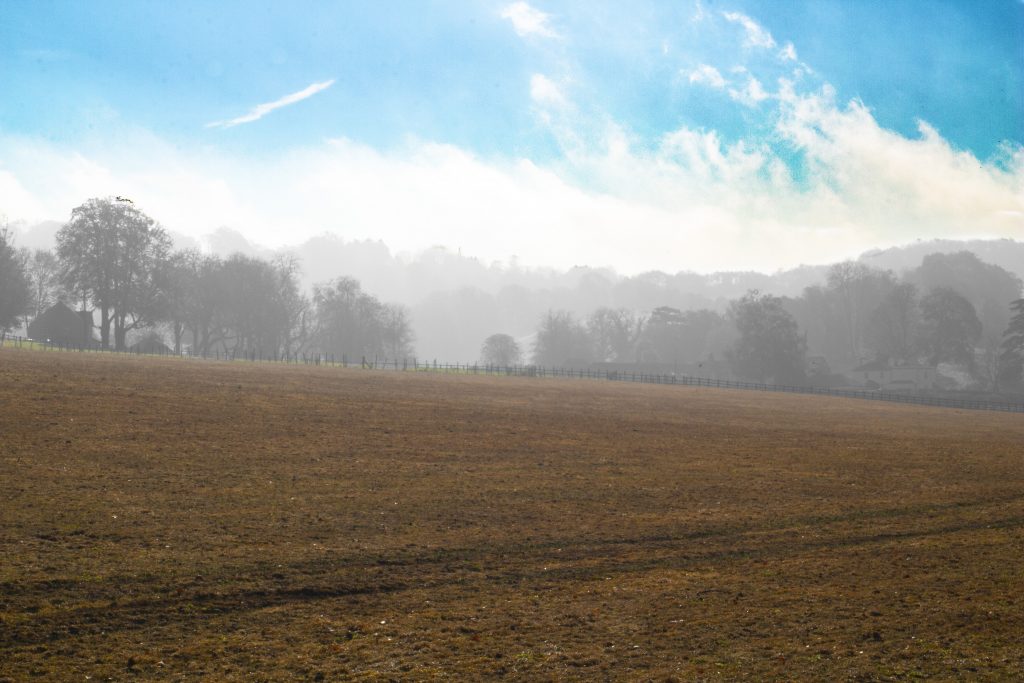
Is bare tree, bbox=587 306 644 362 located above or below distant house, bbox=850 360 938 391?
above

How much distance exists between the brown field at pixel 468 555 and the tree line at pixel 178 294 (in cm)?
5729

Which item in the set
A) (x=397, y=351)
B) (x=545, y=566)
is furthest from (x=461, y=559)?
(x=397, y=351)

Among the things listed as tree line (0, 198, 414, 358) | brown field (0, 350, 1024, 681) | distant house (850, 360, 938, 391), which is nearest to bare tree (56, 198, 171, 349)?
tree line (0, 198, 414, 358)

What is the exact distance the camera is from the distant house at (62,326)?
292ft

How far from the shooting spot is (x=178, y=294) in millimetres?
86812

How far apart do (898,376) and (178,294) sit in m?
103

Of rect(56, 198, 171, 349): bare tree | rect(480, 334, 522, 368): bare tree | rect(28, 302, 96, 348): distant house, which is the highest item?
rect(56, 198, 171, 349): bare tree

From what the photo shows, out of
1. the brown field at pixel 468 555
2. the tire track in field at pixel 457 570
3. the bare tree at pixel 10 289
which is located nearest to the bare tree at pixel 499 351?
the bare tree at pixel 10 289

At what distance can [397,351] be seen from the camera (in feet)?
429

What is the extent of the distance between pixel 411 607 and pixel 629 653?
3088 mm

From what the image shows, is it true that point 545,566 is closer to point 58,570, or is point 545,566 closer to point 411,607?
point 411,607

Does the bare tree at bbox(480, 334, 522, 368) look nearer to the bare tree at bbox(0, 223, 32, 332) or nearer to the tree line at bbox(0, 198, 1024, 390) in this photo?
the tree line at bbox(0, 198, 1024, 390)

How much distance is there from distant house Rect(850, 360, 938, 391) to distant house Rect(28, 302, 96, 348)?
354ft

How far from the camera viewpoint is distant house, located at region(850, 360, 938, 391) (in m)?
122
